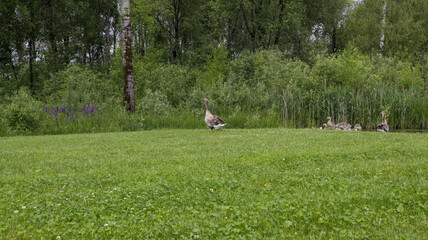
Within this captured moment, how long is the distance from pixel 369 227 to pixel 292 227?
35.9 inches

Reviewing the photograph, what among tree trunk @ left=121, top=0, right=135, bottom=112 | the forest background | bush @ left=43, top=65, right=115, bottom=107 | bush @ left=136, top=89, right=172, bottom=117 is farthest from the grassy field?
bush @ left=43, top=65, right=115, bottom=107

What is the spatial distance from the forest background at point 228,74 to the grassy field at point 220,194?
27.1ft

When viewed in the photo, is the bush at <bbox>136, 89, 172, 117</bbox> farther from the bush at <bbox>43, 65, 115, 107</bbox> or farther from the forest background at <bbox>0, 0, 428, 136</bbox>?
the bush at <bbox>43, 65, 115, 107</bbox>

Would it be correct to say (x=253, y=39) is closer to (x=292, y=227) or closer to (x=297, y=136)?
(x=297, y=136)

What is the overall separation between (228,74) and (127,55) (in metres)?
13.8

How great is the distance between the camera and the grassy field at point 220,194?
3.67 metres

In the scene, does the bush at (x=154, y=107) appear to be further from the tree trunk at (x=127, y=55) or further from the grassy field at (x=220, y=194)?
the grassy field at (x=220, y=194)

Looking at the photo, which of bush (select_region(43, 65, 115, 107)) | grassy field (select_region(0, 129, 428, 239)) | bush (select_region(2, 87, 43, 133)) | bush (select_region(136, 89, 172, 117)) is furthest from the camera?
bush (select_region(43, 65, 115, 107))

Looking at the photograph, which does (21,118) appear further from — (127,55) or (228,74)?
(228,74)

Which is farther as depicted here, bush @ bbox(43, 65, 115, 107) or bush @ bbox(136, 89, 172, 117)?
bush @ bbox(43, 65, 115, 107)

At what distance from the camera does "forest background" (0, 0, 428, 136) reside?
16094 millimetres

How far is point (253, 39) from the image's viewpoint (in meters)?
41.9

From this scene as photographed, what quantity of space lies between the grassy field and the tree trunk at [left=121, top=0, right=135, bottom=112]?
942cm

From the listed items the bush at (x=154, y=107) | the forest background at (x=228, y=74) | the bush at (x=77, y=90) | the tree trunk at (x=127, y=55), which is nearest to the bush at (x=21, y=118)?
the forest background at (x=228, y=74)
